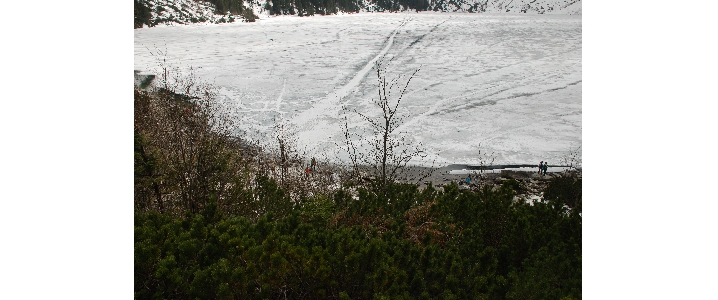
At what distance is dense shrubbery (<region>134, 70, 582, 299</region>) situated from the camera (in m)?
2.12

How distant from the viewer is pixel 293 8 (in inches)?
335

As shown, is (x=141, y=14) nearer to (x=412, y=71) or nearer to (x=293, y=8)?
(x=293, y=8)

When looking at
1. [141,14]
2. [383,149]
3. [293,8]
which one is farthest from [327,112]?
[141,14]

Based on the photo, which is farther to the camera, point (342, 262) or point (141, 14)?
point (141, 14)

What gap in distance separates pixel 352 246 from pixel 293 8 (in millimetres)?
7082

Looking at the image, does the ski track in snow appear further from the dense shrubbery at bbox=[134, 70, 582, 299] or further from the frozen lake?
the dense shrubbery at bbox=[134, 70, 582, 299]

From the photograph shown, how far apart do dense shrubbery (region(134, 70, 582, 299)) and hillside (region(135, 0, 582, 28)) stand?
4.39 ft

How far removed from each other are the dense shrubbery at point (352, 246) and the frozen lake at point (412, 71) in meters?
0.77

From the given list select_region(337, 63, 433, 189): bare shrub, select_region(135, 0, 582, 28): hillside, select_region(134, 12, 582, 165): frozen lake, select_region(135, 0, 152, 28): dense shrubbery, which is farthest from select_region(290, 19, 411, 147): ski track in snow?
select_region(135, 0, 152, 28): dense shrubbery

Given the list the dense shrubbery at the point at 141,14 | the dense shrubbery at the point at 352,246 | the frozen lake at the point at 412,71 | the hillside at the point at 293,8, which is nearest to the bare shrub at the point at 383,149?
the frozen lake at the point at 412,71
